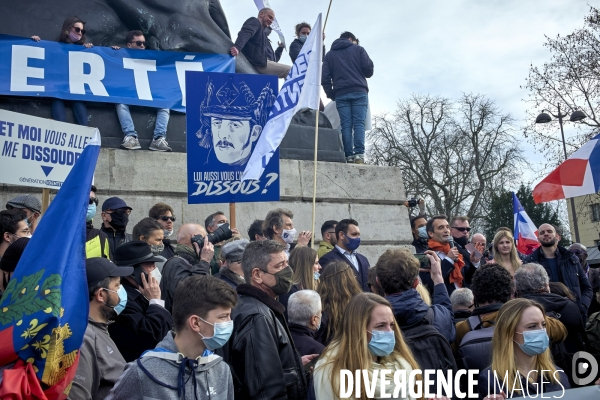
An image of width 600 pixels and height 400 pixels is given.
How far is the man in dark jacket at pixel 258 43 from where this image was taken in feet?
33.0

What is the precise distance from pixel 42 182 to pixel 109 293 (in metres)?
3.10

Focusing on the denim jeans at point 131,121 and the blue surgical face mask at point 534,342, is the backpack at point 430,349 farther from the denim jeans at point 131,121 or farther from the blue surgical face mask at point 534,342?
the denim jeans at point 131,121

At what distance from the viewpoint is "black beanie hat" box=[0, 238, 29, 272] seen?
4117 millimetres

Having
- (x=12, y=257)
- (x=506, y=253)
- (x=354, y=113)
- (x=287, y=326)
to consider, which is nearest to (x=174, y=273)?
(x=12, y=257)

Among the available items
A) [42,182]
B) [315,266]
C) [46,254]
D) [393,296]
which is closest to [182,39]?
[42,182]

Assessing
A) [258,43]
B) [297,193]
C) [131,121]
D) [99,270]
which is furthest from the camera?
[258,43]

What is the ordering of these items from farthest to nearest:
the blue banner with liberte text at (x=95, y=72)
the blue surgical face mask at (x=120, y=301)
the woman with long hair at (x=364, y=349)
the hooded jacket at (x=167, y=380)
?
the blue banner with liberte text at (x=95, y=72) < the blue surgical face mask at (x=120, y=301) < the woman with long hair at (x=364, y=349) < the hooded jacket at (x=167, y=380)

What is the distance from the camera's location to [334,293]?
455 cm

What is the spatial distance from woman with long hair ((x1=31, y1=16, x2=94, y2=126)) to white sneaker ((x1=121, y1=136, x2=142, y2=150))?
496 mm

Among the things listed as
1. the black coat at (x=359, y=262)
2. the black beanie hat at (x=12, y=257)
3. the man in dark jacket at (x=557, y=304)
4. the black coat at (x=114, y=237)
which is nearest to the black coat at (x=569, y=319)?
the man in dark jacket at (x=557, y=304)

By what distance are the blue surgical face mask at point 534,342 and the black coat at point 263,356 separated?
1.25 m

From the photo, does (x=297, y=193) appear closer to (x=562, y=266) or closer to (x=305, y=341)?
(x=562, y=266)

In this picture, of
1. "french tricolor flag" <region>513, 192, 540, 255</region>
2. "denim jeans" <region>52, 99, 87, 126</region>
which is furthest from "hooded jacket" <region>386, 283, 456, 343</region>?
"french tricolor flag" <region>513, 192, 540, 255</region>

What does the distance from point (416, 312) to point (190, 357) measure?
1.51m
